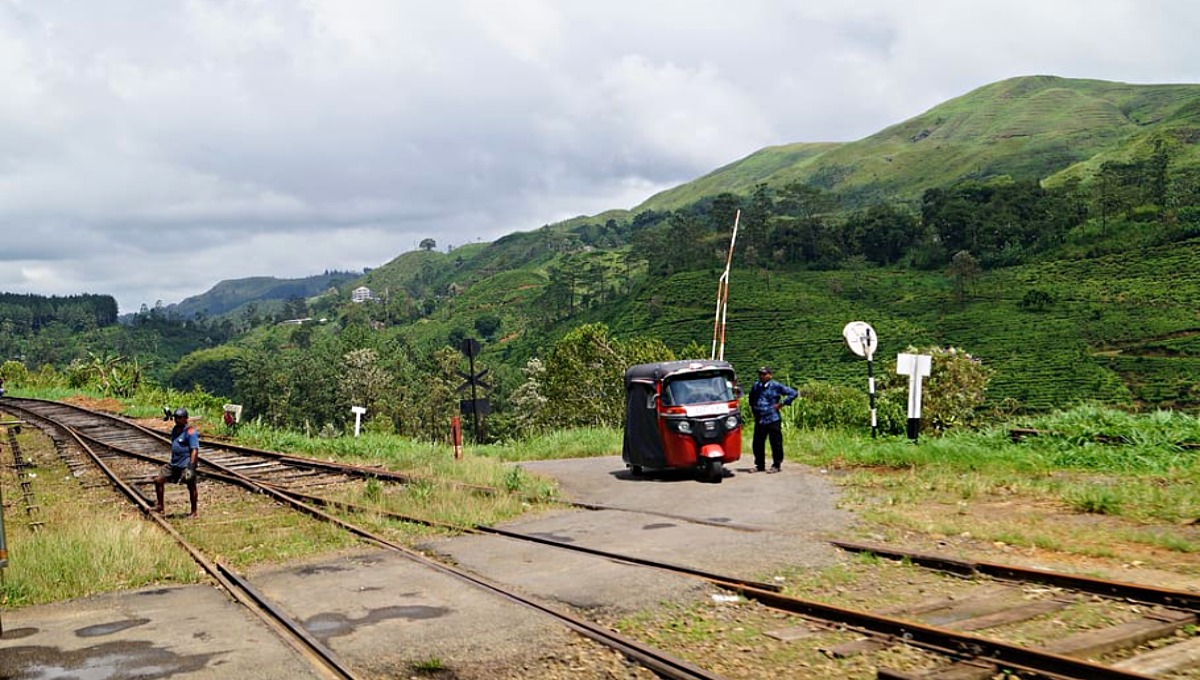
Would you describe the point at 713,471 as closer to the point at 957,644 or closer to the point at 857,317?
the point at 957,644

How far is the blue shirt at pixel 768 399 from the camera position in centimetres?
1589

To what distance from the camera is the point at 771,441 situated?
15.8 meters

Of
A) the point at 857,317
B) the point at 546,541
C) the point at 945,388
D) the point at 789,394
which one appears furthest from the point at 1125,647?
the point at 857,317

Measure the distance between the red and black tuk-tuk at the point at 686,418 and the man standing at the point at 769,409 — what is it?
41cm

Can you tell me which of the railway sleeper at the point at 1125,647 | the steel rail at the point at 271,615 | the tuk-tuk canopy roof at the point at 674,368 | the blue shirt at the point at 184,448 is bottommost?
the steel rail at the point at 271,615

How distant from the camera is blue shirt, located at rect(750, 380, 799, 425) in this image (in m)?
15.9

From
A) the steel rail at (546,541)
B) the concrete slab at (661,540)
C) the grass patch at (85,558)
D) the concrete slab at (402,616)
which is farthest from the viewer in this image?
the grass patch at (85,558)

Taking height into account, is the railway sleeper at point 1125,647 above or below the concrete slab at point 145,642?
above

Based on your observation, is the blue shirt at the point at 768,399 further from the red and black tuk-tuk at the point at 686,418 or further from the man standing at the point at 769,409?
the red and black tuk-tuk at the point at 686,418

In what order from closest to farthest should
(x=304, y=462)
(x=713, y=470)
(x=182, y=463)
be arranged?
(x=182, y=463) → (x=713, y=470) → (x=304, y=462)

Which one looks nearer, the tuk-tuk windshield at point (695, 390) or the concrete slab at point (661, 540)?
the concrete slab at point (661, 540)

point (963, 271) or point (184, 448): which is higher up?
point (963, 271)

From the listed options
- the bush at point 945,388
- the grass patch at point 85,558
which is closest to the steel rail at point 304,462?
the grass patch at point 85,558

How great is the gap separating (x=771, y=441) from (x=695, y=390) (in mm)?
1673
